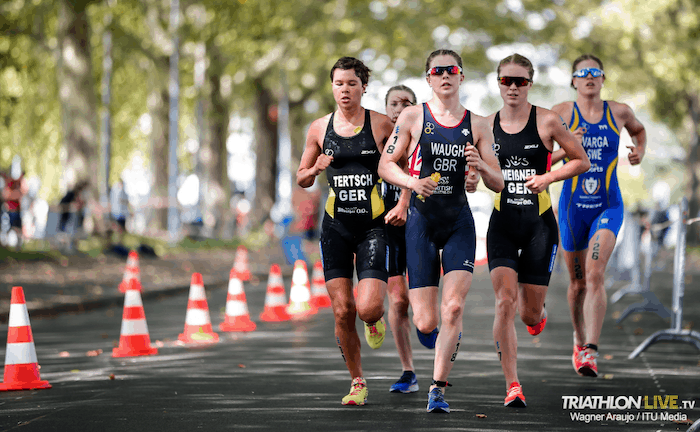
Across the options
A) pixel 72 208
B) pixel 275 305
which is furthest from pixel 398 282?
pixel 72 208

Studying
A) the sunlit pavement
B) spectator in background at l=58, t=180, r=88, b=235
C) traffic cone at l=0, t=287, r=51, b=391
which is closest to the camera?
the sunlit pavement

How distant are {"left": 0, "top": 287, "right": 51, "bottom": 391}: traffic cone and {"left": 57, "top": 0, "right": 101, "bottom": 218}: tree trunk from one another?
16.2 meters

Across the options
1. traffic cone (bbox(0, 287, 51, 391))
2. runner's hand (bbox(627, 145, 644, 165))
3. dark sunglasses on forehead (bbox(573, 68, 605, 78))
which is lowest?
traffic cone (bbox(0, 287, 51, 391))

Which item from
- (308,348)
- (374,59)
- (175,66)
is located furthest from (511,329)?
(374,59)

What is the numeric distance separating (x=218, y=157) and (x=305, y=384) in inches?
1168

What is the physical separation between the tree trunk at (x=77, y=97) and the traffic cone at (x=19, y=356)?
16162 mm

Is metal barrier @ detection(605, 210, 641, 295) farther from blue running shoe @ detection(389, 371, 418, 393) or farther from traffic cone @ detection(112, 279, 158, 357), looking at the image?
blue running shoe @ detection(389, 371, 418, 393)

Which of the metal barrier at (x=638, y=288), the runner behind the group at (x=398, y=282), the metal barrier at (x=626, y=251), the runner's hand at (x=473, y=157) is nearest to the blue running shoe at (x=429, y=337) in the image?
the runner behind the group at (x=398, y=282)

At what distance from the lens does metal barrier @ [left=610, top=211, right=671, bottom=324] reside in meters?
14.5

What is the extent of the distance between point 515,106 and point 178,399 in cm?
307

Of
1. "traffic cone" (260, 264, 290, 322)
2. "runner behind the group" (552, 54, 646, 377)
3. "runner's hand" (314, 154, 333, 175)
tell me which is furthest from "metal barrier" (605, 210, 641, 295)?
"runner's hand" (314, 154, 333, 175)

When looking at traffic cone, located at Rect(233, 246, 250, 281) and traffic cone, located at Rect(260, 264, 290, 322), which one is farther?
traffic cone, located at Rect(233, 246, 250, 281)

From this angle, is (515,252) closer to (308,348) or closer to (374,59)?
(308,348)

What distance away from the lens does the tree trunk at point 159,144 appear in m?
35.7
